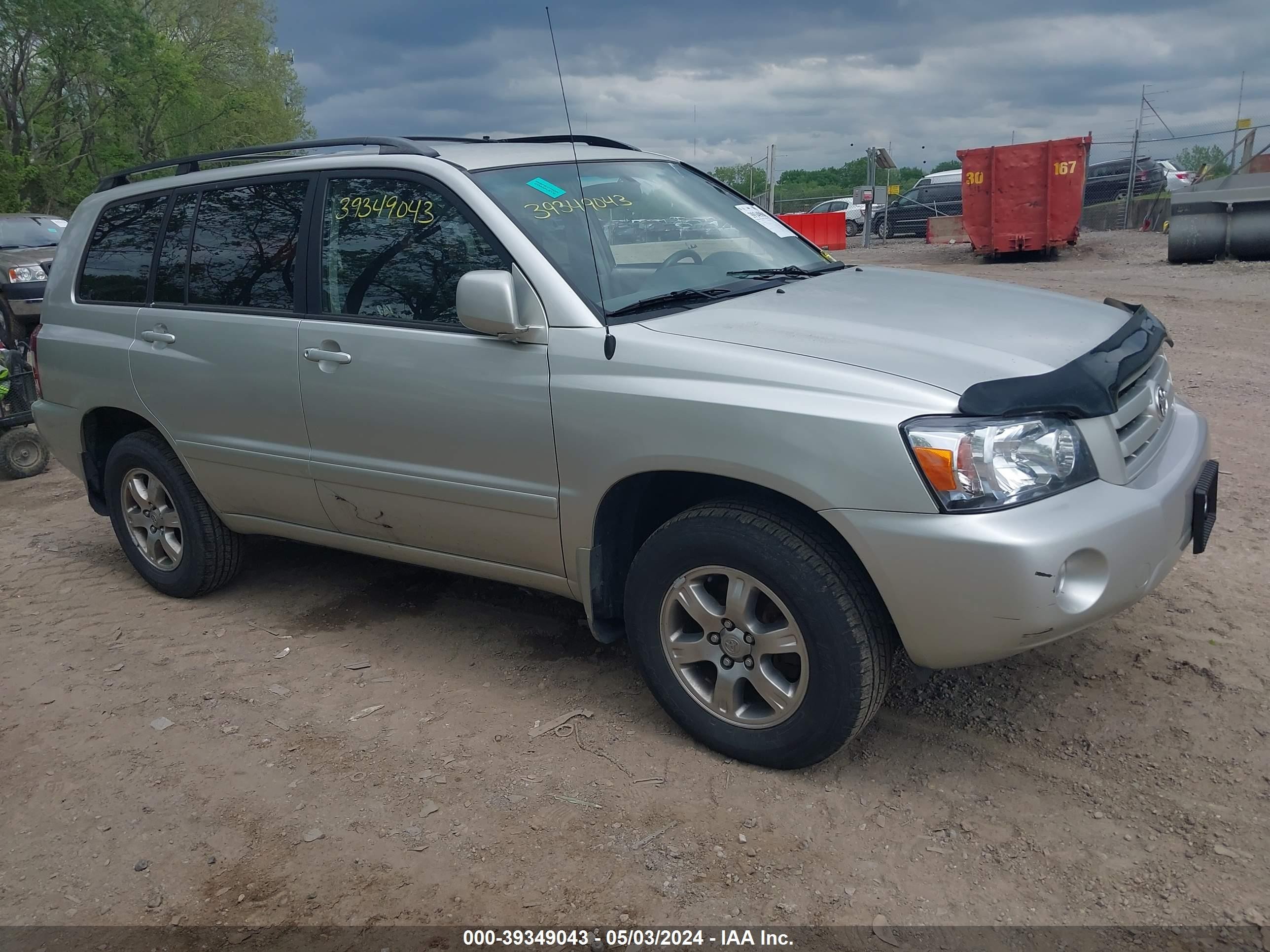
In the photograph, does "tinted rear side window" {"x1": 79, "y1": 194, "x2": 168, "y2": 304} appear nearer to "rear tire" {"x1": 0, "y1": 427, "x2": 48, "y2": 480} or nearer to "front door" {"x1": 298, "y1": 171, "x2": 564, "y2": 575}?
"front door" {"x1": 298, "y1": 171, "x2": 564, "y2": 575}

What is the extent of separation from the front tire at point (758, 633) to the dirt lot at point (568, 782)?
7.1 inches

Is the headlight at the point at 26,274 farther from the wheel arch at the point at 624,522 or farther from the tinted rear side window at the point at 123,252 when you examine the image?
the wheel arch at the point at 624,522

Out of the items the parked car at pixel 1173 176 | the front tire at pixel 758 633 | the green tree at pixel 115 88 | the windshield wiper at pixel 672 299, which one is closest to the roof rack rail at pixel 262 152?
the windshield wiper at pixel 672 299

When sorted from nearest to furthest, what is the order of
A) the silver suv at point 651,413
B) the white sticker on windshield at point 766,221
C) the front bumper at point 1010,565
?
1. the front bumper at point 1010,565
2. the silver suv at point 651,413
3. the white sticker on windshield at point 766,221

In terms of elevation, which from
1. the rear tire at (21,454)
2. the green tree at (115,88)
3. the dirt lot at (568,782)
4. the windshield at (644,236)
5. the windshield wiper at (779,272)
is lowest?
the dirt lot at (568,782)

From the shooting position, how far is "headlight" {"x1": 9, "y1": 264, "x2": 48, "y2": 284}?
523 inches

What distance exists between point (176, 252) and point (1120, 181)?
2740cm

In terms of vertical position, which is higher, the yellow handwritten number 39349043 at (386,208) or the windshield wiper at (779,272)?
the yellow handwritten number 39349043 at (386,208)

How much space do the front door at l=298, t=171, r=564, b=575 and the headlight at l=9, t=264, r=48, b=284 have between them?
37.4 feet

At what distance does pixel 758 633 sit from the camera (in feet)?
10.1

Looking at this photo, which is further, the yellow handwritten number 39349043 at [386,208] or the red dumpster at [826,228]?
the red dumpster at [826,228]

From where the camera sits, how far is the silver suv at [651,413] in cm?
274

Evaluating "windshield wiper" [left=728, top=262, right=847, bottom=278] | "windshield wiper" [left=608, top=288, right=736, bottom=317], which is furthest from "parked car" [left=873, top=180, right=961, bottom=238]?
"windshield wiper" [left=608, top=288, right=736, bottom=317]

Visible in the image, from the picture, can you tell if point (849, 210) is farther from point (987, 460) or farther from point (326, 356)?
point (987, 460)
